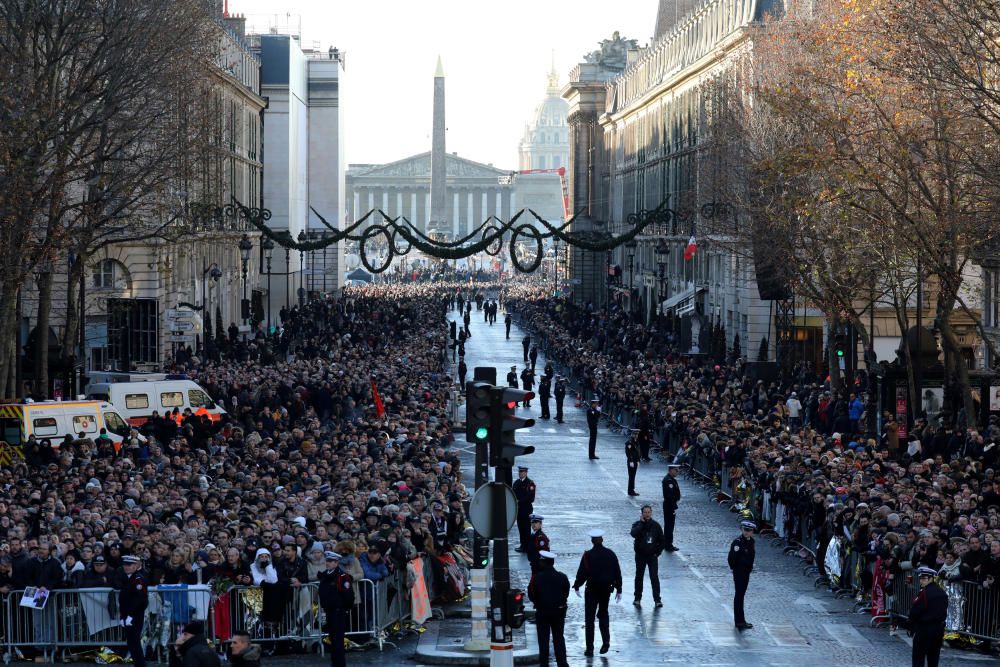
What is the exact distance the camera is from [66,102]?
114ft

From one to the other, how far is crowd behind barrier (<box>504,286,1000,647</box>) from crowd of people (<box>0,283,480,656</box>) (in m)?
5.04

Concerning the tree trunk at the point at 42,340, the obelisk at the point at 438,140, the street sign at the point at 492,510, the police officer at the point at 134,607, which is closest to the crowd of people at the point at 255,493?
the police officer at the point at 134,607

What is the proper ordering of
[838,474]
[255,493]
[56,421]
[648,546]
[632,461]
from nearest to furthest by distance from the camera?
[648,546] → [255,493] → [838,474] → [56,421] → [632,461]

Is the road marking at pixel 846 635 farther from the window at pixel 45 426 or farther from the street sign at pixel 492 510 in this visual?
the window at pixel 45 426

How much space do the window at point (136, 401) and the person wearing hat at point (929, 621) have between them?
24271 mm

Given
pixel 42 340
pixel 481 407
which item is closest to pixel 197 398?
pixel 42 340

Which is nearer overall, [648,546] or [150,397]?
[648,546]

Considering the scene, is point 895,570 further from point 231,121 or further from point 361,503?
point 231,121

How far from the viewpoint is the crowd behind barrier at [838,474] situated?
2039 centimetres

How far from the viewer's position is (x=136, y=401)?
3906 centimetres

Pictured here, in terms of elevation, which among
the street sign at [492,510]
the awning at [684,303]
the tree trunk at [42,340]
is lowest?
the street sign at [492,510]

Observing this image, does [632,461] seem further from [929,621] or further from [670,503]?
[929,621]

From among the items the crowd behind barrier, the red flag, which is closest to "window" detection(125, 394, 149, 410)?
the red flag

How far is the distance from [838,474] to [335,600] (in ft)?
33.3
